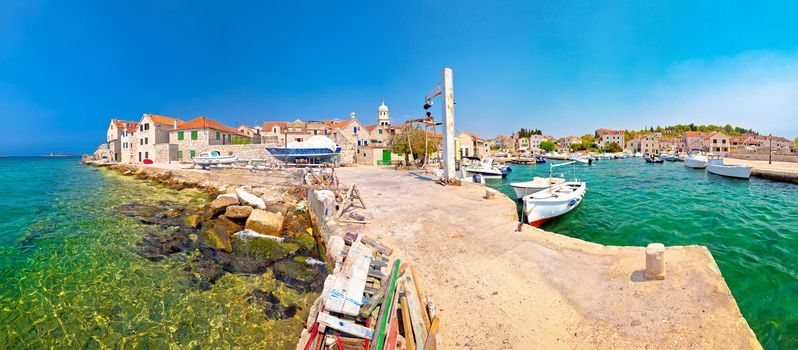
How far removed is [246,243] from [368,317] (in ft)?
25.2

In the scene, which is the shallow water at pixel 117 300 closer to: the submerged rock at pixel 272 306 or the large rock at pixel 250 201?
the submerged rock at pixel 272 306

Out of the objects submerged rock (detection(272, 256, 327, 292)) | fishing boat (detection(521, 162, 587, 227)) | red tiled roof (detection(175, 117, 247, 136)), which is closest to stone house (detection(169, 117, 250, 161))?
red tiled roof (detection(175, 117, 247, 136))

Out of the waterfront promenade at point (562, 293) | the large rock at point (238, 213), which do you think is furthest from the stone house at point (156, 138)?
the waterfront promenade at point (562, 293)

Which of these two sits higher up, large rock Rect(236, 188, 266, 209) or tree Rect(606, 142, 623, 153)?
tree Rect(606, 142, 623, 153)

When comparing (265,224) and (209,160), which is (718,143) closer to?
(265,224)

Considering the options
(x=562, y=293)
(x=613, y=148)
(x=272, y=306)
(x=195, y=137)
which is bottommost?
(x=272, y=306)

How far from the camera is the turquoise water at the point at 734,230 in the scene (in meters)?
6.13

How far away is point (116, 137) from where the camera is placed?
62281 millimetres

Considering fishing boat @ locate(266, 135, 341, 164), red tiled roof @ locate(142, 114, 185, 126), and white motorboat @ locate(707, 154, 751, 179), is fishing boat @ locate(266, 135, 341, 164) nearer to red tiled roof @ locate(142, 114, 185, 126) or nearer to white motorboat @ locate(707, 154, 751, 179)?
red tiled roof @ locate(142, 114, 185, 126)

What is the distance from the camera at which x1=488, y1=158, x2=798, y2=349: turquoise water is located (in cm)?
613

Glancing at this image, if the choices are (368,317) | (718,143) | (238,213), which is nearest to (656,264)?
(368,317)

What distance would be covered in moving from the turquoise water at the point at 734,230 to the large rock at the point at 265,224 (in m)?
10.8

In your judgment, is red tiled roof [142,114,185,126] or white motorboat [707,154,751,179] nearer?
white motorboat [707,154,751,179]

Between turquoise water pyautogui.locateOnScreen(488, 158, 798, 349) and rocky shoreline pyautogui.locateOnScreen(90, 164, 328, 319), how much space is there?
936cm
